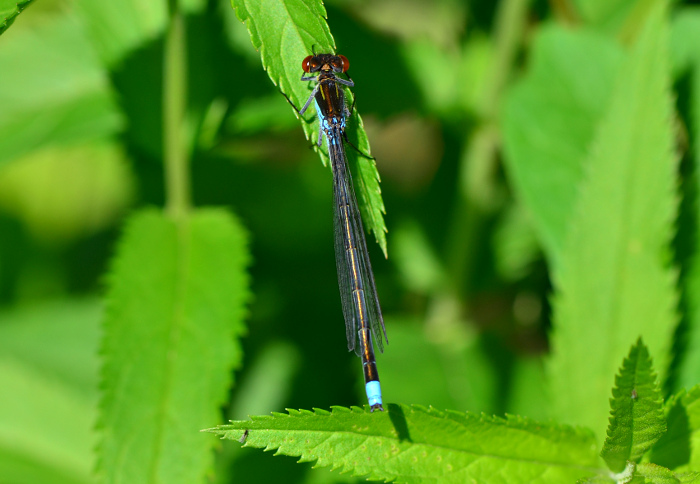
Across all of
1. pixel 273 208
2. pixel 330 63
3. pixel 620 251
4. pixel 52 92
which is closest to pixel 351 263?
pixel 330 63

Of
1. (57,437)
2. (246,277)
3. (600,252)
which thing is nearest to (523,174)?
(600,252)

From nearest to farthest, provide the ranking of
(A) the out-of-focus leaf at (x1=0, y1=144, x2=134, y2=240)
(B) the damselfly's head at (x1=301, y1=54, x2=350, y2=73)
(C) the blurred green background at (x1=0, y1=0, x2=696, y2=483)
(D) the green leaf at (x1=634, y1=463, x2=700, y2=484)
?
(D) the green leaf at (x1=634, y1=463, x2=700, y2=484)
(B) the damselfly's head at (x1=301, y1=54, x2=350, y2=73)
(C) the blurred green background at (x1=0, y1=0, x2=696, y2=483)
(A) the out-of-focus leaf at (x1=0, y1=144, x2=134, y2=240)

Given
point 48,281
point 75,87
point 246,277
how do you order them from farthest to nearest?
point 48,281 < point 75,87 < point 246,277

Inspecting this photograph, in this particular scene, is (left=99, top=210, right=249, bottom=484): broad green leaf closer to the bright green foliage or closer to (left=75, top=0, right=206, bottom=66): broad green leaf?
(left=75, top=0, right=206, bottom=66): broad green leaf

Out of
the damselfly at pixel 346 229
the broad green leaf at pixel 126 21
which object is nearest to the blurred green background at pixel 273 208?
the broad green leaf at pixel 126 21

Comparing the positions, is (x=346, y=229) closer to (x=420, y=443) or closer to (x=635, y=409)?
(x=420, y=443)

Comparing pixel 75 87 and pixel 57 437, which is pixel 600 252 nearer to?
pixel 75 87

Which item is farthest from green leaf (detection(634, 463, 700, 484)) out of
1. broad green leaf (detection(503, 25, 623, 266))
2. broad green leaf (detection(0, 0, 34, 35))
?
broad green leaf (detection(0, 0, 34, 35))
